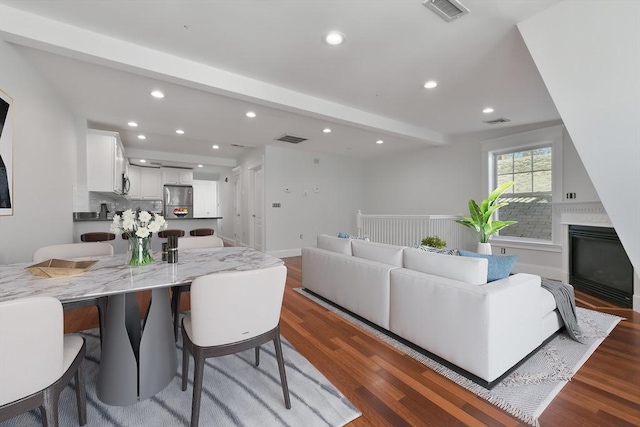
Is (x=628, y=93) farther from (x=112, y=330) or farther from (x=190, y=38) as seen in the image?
(x=112, y=330)

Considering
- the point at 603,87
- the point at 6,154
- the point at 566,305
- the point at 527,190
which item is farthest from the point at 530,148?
the point at 6,154

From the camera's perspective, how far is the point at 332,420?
1.50 meters

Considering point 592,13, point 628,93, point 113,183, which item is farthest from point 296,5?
point 113,183

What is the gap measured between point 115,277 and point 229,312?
0.70 metres

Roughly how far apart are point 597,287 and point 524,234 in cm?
149

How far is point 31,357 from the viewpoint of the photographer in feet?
3.35

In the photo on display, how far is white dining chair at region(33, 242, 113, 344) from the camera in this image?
6.76 feet

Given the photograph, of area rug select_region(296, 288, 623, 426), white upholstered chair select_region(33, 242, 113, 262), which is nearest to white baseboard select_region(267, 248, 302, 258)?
area rug select_region(296, 288, 623, 426)

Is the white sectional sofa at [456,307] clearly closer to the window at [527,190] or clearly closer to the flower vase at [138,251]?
the flower vase at [138,251]

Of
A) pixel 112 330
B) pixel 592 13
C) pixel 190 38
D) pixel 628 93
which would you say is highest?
pixel 190 38

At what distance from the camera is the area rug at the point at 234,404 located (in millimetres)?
1496

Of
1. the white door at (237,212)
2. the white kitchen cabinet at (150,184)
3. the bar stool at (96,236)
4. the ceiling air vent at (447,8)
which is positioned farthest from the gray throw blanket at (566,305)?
the white kitchen cabinet at (150,184)

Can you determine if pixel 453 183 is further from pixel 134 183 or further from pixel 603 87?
pixel 134 183

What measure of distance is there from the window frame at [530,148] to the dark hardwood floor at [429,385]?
2.17 meters
